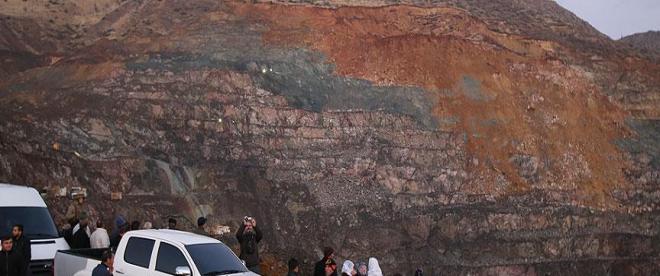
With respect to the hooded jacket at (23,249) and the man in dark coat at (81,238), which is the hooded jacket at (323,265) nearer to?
the hooded jacket at (23,249)

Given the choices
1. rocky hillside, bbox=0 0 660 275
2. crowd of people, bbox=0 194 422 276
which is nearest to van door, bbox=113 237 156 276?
crowd of people, bbox=0 194 422 276

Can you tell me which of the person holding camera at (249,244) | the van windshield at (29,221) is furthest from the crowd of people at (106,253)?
the van windshield at (29,221)

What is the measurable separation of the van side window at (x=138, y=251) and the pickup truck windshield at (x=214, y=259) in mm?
720

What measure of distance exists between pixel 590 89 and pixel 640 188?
639cm

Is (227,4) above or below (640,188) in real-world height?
above

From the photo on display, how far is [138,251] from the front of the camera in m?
10.2

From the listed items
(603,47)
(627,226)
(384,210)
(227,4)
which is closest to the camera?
(384,210)

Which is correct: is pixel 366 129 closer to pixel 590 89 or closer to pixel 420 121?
pixel 420 121

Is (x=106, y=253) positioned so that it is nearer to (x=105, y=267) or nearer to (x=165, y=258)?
(x=105, y=267)

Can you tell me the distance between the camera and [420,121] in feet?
107

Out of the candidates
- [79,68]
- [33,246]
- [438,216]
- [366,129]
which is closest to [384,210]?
[438,216]

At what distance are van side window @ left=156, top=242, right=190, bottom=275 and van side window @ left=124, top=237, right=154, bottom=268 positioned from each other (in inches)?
7.9

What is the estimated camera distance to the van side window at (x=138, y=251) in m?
9.98

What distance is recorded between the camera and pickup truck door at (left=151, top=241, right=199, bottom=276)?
956 cm
